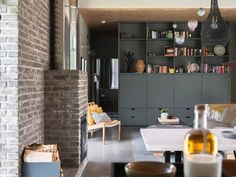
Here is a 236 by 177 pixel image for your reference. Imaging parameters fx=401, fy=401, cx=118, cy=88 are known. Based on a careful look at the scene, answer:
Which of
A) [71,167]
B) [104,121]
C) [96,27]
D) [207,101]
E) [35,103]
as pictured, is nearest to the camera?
[35,103]

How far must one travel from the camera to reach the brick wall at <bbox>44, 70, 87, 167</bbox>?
5664mm

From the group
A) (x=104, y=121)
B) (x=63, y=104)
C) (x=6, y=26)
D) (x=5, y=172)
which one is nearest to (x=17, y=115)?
(x=5, y=172)

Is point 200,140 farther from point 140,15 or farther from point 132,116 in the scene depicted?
point 132,116

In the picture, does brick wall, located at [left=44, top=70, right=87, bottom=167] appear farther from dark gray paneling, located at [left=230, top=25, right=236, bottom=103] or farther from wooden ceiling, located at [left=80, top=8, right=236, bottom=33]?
dark gray paneling, located at [left=230, top=25, right=236, bottom=103]

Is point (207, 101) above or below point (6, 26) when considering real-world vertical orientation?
below

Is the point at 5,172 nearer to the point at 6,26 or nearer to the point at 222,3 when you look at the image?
the point at 6,26

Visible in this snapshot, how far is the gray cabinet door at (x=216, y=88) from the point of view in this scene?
1111 centimetres

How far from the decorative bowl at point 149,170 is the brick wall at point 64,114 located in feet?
14.7

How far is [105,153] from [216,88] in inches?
206

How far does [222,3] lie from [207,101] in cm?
315

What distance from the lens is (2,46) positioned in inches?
159

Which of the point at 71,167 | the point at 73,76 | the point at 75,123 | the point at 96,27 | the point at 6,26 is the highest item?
the point at 96,27

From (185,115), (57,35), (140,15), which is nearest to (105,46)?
(140,15)

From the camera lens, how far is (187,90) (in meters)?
11.1
